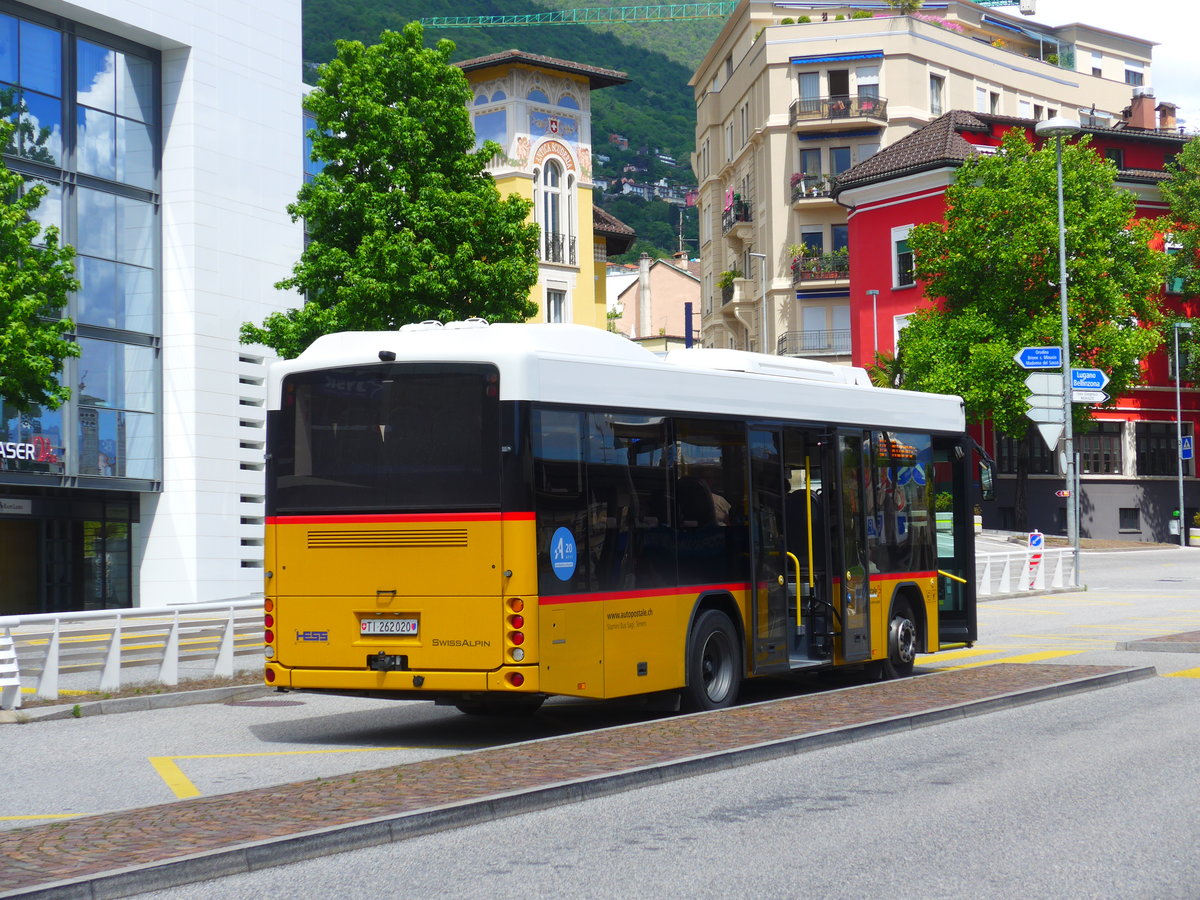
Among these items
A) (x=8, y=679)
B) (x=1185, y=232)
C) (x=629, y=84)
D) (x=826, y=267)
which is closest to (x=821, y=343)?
(x=826, y=267)

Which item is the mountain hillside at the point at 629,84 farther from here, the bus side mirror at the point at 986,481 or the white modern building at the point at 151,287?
the bus side mirror at the point at 986,481

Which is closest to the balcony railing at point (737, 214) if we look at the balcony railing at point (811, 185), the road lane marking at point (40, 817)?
the balcony railing at point (811, 185)

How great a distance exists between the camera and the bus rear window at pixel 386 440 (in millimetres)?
11641

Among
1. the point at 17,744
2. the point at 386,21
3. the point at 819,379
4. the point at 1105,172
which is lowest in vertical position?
the point at 17,744

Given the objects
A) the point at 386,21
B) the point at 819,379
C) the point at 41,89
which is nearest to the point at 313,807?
the point at 819,379

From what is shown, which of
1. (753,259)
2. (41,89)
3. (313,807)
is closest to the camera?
(313,807)

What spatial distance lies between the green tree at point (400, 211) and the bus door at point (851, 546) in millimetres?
16024

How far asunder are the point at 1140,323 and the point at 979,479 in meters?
47.6

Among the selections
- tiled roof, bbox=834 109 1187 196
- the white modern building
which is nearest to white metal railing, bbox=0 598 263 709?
the white modern building

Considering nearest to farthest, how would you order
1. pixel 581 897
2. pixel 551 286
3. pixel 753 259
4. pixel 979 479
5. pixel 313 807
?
pixel 581 897 < pixel 313 807 < pixel 979 479 < pixel 551 286 < pixel 753 259

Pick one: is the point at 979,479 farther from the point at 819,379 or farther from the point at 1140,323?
the point at 1140,323

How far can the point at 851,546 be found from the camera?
50.2 ft

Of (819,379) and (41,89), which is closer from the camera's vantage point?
(819,379)

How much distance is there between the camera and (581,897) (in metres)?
6.71
